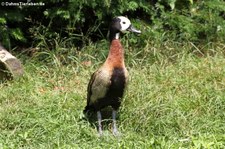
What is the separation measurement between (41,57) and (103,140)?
7.05ft

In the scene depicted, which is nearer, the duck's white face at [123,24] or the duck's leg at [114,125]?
the duck's leg at [114,125]

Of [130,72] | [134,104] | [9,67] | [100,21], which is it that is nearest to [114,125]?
[134,104]

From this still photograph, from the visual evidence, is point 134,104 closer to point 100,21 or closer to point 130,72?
point 130,72

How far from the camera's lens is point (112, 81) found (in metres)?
4.91

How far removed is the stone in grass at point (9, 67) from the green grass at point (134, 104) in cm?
9

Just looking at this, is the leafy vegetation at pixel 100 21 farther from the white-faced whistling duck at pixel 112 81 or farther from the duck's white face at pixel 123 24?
the white-faced whistling duck at pixel 112 81

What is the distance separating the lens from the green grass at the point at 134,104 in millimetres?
4738

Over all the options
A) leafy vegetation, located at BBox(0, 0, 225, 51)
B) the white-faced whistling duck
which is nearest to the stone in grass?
leafy vegetation, located at BBox(0, 0, 225, 51)

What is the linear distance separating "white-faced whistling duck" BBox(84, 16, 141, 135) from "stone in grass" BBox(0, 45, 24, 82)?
4.26 feet

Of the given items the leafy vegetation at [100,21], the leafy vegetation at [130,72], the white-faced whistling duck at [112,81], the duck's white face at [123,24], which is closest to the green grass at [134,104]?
the leafy vegetation at [130,72]

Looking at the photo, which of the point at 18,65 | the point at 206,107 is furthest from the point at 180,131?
the point at 18,65

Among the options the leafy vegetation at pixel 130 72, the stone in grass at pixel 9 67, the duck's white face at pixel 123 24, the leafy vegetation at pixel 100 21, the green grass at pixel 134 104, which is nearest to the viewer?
the green grass at pixel 134 104

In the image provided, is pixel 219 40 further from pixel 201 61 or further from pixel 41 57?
pixel 41 57

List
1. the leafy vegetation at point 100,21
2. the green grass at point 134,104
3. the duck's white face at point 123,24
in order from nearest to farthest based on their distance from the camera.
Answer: the green grass at point 134,104
the duck's white face at point 123,24
the leafy vegetation at point 100,21
